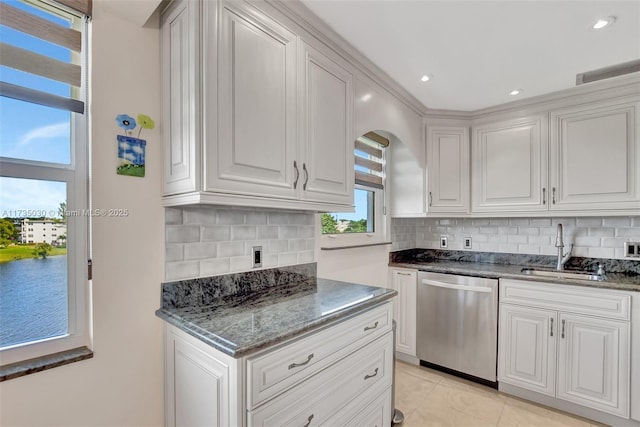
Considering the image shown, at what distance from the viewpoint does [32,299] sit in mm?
1108

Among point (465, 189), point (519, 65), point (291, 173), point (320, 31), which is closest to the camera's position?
point (291, 173)

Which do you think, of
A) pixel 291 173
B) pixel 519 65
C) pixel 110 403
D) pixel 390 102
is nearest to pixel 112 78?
pixel 291 173

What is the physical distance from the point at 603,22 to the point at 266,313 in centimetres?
223

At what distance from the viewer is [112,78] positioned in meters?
1.23

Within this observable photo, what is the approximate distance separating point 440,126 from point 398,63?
1047 millimetres

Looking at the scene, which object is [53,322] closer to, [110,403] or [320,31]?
[110,403]

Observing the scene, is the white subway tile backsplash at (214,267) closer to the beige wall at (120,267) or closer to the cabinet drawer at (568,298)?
the beige wall at (120,267)

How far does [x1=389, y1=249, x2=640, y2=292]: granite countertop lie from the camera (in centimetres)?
206

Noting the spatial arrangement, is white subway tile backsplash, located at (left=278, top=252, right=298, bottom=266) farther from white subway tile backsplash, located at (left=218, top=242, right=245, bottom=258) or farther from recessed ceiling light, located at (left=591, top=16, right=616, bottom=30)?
recessed ceiling light, located at (left=591, top=16, right=616, bottom=30)

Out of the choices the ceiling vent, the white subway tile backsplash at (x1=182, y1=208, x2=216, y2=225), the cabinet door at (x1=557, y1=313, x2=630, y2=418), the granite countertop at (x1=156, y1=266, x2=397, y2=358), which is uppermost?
the ceiling vent

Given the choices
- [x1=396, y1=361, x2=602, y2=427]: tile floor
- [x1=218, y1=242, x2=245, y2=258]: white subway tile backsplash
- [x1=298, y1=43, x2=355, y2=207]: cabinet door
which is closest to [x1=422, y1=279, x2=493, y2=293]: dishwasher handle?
[x1=396, y1=361, x2=602, y2=427]: tile floor

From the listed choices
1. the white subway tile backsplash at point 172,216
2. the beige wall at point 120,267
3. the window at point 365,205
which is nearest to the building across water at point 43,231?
the beige wall at point 120,267

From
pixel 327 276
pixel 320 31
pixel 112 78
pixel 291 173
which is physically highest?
pixel 320 31

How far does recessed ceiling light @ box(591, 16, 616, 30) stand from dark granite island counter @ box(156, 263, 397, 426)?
1777 millimetres
